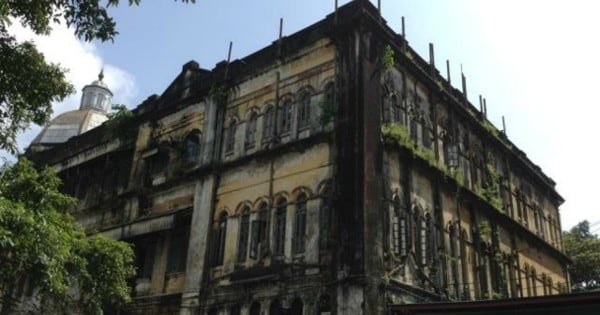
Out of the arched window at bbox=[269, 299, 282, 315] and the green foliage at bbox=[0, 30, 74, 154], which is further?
the arched window at bbox=[269, 299, 282, 315]

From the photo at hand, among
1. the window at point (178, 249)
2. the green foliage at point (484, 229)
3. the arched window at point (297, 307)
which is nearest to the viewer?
the arched window at point (297, 307)

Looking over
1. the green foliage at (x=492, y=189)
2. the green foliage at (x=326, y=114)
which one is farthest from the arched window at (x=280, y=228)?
the green foliage at (x=492, y=189)

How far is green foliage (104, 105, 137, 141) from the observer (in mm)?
21422

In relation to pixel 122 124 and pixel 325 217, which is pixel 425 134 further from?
pixel 122 124

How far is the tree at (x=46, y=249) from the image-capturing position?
899cm

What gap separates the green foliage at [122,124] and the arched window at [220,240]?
23.3ft

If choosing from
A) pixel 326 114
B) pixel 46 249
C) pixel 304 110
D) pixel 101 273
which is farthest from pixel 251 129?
pixel 46 249

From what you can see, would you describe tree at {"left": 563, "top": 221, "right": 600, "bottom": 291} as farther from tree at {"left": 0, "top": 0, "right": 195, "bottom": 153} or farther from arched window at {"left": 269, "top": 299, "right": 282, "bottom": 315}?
tree at {"left": 0, "top": 0, "right": 195, "bottom": 153}

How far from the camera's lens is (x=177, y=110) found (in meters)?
19.9

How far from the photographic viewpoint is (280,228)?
48.3ft

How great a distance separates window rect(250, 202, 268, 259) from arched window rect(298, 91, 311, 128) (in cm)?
244

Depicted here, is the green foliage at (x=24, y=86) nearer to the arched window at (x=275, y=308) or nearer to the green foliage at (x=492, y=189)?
the arched window at (x=275, y=308)

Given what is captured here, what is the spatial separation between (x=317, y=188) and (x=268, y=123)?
3.19 meters

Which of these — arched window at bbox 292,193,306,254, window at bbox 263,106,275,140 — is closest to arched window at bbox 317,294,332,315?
arched window at bbox 292,193,306,254
